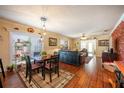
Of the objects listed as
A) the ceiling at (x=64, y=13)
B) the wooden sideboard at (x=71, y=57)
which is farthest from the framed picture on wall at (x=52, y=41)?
the ceiling at (x=64, y=13)

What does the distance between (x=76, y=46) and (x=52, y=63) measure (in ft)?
25.0

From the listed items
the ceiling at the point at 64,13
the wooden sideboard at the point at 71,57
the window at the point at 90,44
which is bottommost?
the wooden sideboard at the point at 71,57

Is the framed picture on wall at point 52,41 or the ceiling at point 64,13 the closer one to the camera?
the ceiling at point 64,13

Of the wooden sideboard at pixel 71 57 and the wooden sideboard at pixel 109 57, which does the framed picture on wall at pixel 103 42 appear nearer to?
the wooden sideboard at pixel 109 57

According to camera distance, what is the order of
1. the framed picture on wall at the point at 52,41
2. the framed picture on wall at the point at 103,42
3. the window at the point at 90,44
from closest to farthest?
the framed picture on wall at the point at 52,41 < the framed picture on wall at the point at 103,42 < the window at the point at 90,44

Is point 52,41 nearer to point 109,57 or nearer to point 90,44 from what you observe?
point 109,57

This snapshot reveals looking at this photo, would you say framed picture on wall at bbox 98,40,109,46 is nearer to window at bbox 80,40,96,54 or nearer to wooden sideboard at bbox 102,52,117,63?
window at bbox 80,40,96,54

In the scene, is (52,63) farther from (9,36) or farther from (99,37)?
(99,37)

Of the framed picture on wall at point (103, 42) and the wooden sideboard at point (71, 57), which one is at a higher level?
the framed picture on wall at point (103, 42)

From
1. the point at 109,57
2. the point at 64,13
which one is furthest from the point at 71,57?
the point at 64,13
